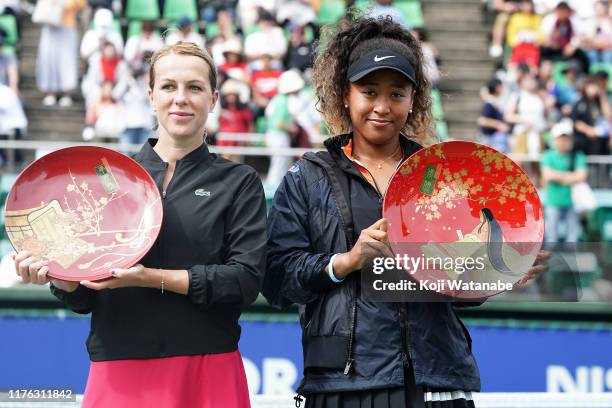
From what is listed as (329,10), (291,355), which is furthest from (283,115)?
(291,355)

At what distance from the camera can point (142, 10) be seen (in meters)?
12.4

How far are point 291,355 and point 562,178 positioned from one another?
352 cm

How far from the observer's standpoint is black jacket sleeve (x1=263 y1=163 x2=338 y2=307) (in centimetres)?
346

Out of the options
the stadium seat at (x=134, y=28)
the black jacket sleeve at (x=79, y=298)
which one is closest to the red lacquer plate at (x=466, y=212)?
the black jacket sleeve at (x=79, y=298)

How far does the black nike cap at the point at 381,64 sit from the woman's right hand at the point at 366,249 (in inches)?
18.6

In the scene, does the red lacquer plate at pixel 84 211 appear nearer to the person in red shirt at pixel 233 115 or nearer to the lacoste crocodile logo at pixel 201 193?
the lacoste crocodile logo at pixel 201 193

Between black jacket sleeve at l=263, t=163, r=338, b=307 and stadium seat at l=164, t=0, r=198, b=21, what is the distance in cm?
907

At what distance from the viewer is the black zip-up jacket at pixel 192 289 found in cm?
340

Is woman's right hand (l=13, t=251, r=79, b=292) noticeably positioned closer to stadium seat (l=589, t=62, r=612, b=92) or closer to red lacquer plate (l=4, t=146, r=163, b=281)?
red lacquer plate (l=4, t=146, r=163, b=281)

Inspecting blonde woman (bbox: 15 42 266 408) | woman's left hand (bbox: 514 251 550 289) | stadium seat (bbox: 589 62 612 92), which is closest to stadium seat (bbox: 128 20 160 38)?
stadium seat (bbox: 589 62 612 92)

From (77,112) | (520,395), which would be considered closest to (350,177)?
(520,395)

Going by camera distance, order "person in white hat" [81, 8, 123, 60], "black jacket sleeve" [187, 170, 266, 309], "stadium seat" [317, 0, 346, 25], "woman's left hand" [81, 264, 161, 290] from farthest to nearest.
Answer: "stadium seat" [317, 0, 346, 25]
"person in white hat" [81, 8, 123, 60]
"black jacket sleeve" [187, 170, 266, 309]
"woman's left hand" [81, 264, 161, 290]

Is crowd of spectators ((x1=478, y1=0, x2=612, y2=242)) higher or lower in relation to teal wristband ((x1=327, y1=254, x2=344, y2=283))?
higher

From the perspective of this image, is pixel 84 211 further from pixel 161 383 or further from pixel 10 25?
pixel 10 25
